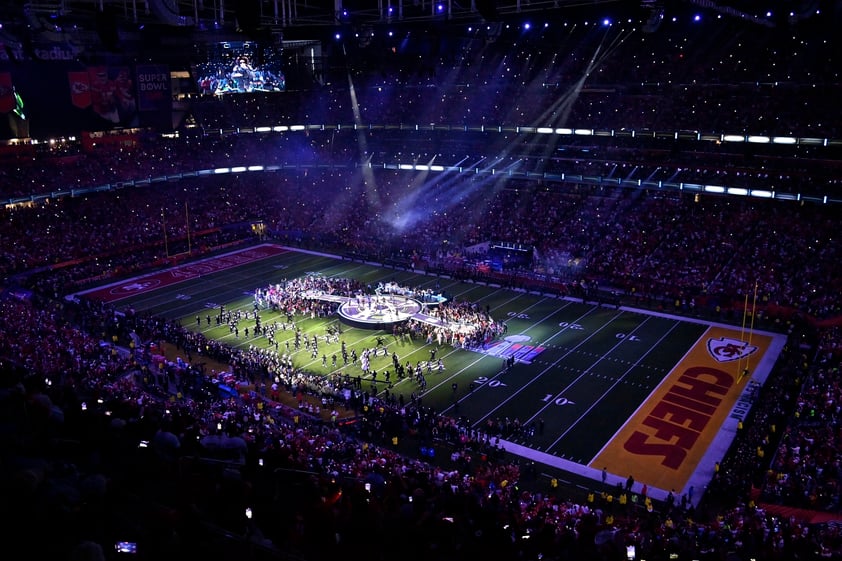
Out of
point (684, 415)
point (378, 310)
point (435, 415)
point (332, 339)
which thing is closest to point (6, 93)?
point (332, 339)

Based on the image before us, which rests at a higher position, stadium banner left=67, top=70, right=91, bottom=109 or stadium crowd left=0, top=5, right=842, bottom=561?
stadium banner left=67, top=70, right=91, bottom=109

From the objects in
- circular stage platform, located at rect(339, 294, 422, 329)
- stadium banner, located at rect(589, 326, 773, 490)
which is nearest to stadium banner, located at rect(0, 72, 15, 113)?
circular stage platform, located at rect(339, 294, 422, 329)

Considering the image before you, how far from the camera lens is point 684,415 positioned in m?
26.3

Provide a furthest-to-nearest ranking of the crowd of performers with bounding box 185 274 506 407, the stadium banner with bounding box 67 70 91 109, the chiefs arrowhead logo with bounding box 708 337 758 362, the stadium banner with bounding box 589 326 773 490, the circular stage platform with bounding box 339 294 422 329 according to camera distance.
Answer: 1. the stadium banner with bounding box 67 70 91 109
2. the circular stage platform with bounding box 339 294 422 329
3. the chiefs arrowhead logo with bounding box 708 337 758 362
4. the crowd of performers with bounding box 185 274 506 407
5. the stadium banner with bounding box 589 326 773 490

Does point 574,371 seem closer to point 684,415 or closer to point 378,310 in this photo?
point 684,415

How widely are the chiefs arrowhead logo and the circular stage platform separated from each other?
545 inches

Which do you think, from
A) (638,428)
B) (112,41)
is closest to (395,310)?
(638,428)

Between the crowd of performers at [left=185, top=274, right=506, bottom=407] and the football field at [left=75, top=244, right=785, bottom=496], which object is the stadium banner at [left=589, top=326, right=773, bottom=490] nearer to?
the football field at [left=75, top=244, right=785, bottom=496]

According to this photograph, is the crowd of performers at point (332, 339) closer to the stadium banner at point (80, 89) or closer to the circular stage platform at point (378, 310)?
the circular stage platform at point (378, 310)

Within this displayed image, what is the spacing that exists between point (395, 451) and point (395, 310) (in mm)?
13429

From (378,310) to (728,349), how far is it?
652 inches

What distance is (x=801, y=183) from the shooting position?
140ft

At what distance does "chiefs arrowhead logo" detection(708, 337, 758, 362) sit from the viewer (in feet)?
103

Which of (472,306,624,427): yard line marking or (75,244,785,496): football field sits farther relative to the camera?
(472,306,624,427): yard line marking
